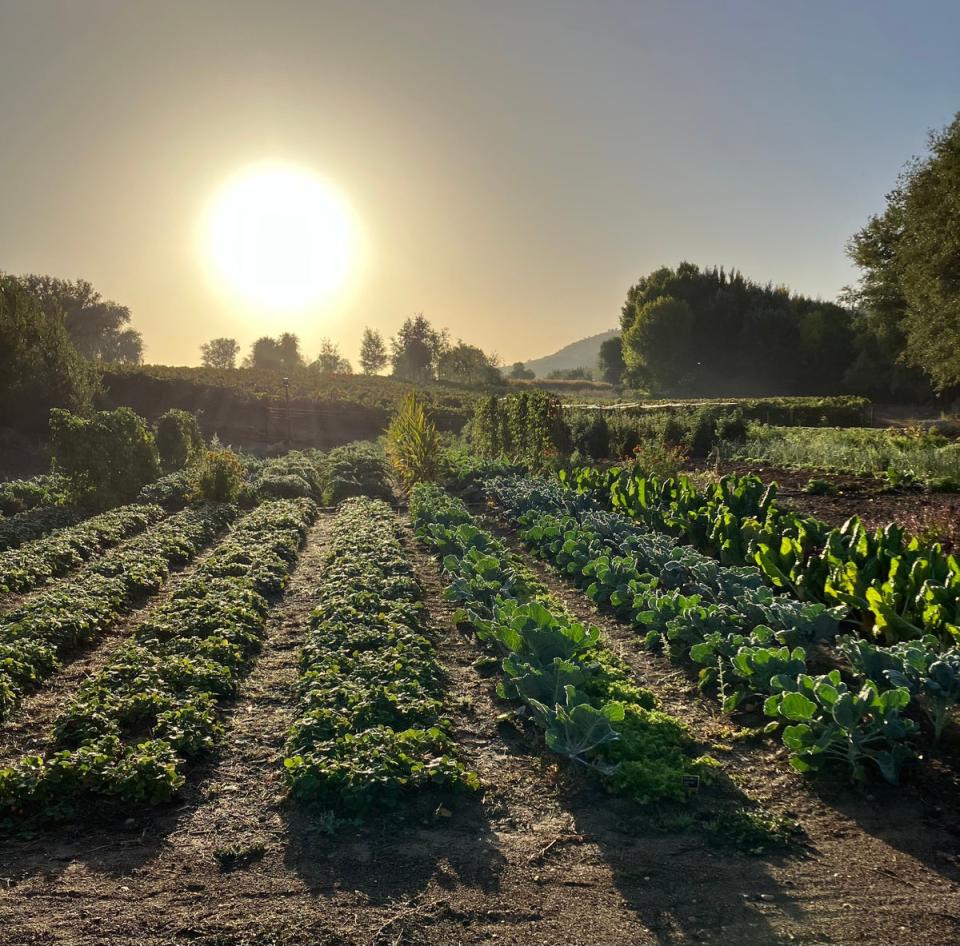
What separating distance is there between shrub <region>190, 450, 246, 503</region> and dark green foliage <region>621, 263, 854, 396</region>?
47.2m

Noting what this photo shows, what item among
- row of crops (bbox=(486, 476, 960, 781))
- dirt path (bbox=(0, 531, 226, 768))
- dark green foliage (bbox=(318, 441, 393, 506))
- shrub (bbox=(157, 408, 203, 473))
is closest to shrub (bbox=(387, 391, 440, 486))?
dark green foliage (bbox=(318, 441, 393, 506))

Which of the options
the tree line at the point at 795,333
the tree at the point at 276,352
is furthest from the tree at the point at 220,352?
the tree line at the point at 795,333

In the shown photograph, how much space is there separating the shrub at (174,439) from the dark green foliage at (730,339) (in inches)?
1795

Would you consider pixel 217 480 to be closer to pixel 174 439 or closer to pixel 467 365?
pixel 174 439

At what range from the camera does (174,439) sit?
22375 mm

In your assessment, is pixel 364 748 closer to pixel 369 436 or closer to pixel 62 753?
pixel 62 753

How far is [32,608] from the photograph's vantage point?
772 centimetres

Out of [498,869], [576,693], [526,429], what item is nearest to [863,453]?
[526,429]

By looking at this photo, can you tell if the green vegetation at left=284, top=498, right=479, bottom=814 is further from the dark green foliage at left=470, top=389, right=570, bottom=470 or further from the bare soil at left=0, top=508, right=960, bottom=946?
the dark green foliage at left=470, top=389, right=570, bottom=470

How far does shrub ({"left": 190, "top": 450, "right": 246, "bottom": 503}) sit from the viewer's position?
1728 centimetres

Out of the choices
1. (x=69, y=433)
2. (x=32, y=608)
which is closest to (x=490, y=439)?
(x=69, y=433)

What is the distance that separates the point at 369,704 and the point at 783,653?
9.65ft

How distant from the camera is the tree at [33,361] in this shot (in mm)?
25875

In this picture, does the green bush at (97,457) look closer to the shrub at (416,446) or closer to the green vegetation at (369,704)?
the shrub at (416,446)
